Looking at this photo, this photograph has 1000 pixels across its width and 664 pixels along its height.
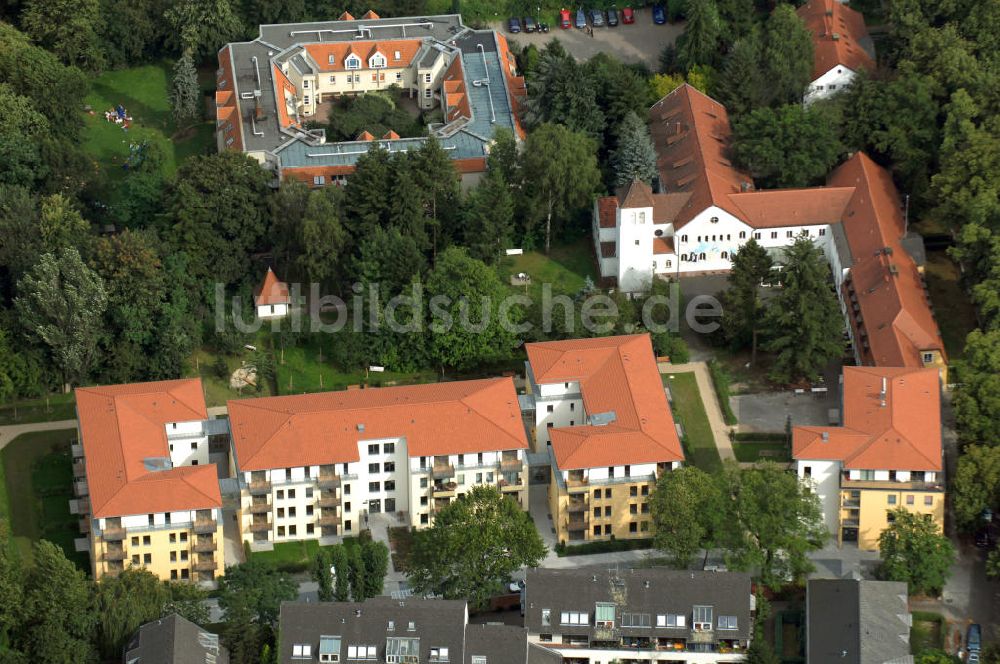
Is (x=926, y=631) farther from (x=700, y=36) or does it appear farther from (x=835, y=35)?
(x=700, y=36)

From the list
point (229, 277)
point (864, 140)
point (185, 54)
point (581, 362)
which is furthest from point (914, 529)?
point (185, 54)

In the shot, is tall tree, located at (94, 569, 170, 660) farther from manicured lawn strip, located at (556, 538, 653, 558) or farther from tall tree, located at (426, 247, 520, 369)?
tall tree, located at (426, 247, 520, 369)

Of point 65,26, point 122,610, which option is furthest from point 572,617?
point 65,26

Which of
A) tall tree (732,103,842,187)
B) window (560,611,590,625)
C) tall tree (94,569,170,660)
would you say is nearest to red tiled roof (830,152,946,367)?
tall tree (732,103,842,187)

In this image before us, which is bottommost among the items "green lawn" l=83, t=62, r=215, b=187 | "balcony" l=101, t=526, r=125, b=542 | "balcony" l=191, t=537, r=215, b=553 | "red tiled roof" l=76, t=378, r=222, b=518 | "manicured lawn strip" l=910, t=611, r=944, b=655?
"manicured lawn strip" l=910, t=611, r=944, b=655

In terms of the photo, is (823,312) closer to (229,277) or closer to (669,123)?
(669,123)

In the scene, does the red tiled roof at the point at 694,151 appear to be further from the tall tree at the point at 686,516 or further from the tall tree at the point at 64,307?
the tall tree at the point at 64,307
